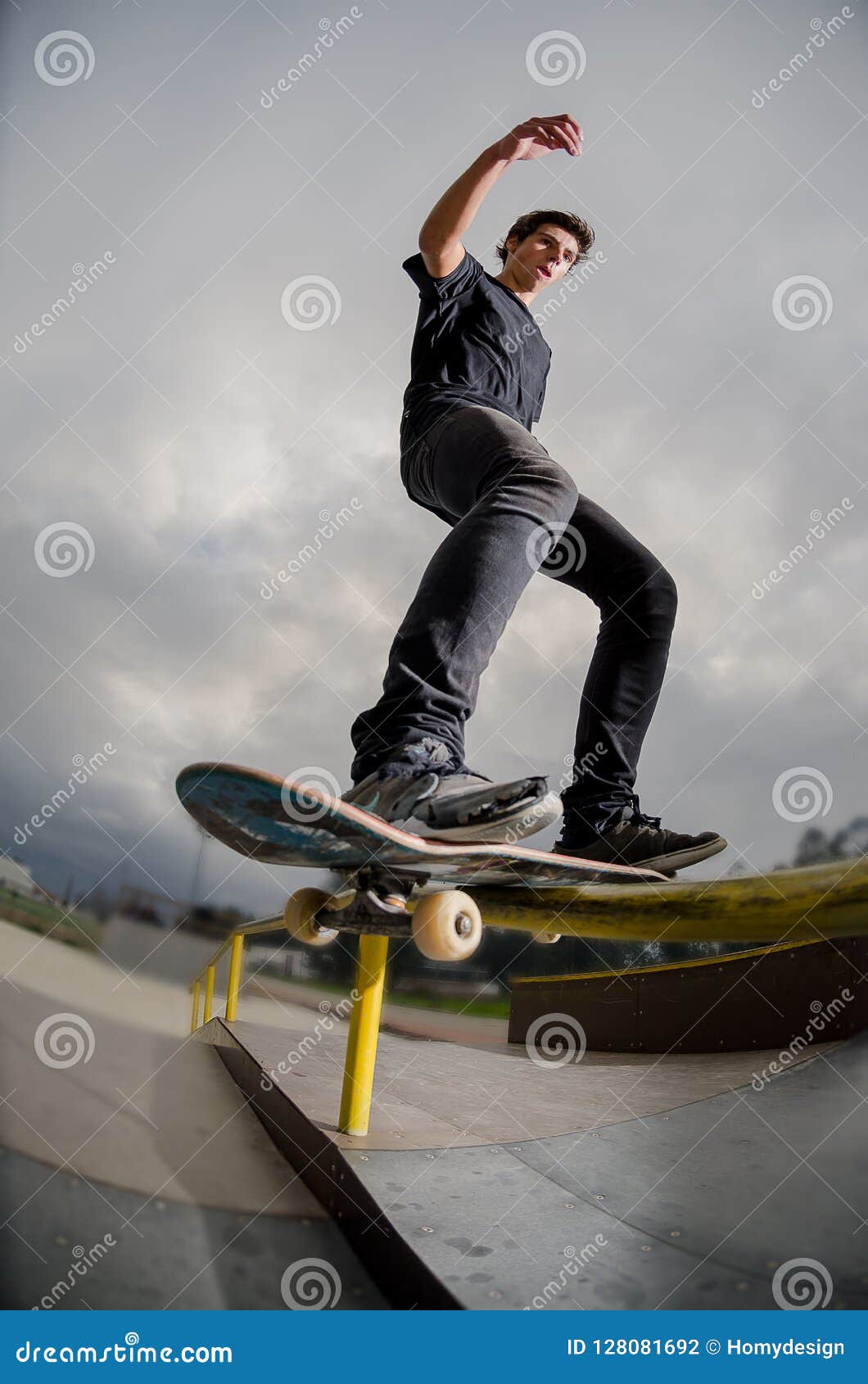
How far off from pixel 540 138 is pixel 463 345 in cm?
44

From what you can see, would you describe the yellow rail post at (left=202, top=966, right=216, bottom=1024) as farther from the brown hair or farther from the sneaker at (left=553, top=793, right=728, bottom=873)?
the brown hair

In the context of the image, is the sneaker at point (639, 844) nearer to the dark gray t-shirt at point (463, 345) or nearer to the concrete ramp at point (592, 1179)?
the concrete ramp at point (592, 1179)

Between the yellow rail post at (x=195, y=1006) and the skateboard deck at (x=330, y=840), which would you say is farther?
the yellow rail post at (x=195, y=1006)

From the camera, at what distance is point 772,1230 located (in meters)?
1.05

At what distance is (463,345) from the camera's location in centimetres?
164

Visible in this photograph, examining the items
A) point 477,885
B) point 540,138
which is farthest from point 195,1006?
point 540,138

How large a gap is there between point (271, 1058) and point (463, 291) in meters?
2.04

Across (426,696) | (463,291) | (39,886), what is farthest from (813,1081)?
(39,886)

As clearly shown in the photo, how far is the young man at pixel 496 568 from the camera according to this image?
1.12 metres

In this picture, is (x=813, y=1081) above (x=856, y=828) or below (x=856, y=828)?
below

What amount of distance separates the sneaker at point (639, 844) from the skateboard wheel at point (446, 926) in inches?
15.1

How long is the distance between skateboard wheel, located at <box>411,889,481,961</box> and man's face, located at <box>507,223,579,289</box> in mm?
1669

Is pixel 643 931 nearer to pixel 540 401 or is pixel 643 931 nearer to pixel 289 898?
pixel 289 898

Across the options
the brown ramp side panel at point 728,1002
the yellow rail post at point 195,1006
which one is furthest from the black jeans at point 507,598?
the yellow rail post at point 195,1006
